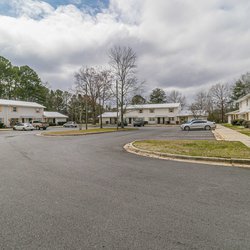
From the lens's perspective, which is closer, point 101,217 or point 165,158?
point 101,217

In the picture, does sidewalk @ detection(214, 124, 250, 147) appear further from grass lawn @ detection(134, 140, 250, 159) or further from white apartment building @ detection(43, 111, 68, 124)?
white apartment building @ detection(43, 111, 68, 124)

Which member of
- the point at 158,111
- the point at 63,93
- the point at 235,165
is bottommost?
the point at 235,165

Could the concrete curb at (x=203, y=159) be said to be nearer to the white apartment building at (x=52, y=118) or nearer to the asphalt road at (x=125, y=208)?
the asphalt road at (x=125, y=208)

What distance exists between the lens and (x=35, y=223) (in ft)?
11.2

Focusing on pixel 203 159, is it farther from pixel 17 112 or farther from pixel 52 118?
pixel 52 118

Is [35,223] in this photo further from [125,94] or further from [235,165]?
[125,94]

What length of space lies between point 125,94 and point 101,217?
35317 mm

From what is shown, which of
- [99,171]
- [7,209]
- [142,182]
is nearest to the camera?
[7,209]

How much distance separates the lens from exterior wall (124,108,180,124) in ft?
192

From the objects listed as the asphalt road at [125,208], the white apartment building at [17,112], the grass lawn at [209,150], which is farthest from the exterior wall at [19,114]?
the asphalt road at [125,208]

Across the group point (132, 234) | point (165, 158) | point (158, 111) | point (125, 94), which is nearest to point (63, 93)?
point (158, 111)

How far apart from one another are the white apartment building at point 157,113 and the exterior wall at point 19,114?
25152mm

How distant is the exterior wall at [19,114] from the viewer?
46.7 meters

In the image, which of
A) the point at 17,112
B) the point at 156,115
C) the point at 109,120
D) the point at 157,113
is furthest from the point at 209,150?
the point at 109,120
